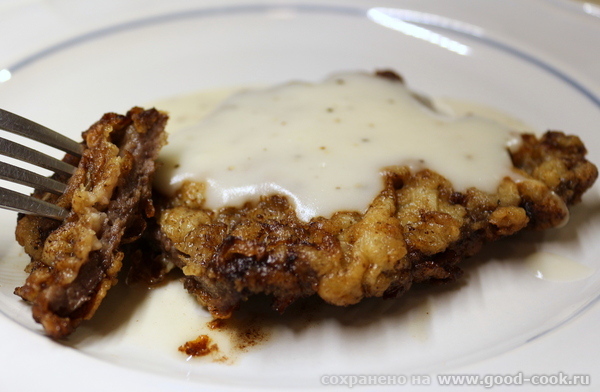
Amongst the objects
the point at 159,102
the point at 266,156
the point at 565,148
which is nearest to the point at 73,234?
the point at 266,156

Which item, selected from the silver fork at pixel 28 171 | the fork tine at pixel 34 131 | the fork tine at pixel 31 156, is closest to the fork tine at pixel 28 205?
the silver fork at pixel 28 171

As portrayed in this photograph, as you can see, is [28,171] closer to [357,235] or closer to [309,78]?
[357,235]

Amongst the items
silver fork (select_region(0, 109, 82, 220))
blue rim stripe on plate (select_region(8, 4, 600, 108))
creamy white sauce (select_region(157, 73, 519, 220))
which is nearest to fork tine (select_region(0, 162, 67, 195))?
silver fork (select_region(0, 109, 82, 220))

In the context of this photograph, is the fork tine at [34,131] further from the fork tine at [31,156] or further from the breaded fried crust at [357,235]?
the breaded fried crust at [357,235]

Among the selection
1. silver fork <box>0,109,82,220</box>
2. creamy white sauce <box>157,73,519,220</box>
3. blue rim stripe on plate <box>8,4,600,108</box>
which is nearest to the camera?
silver fork <box>0,109,82,220</box>

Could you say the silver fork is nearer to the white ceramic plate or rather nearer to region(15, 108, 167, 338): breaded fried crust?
region(15, 108, 167, 338): breaded fried crust

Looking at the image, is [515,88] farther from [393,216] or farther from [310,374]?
[310,374]
